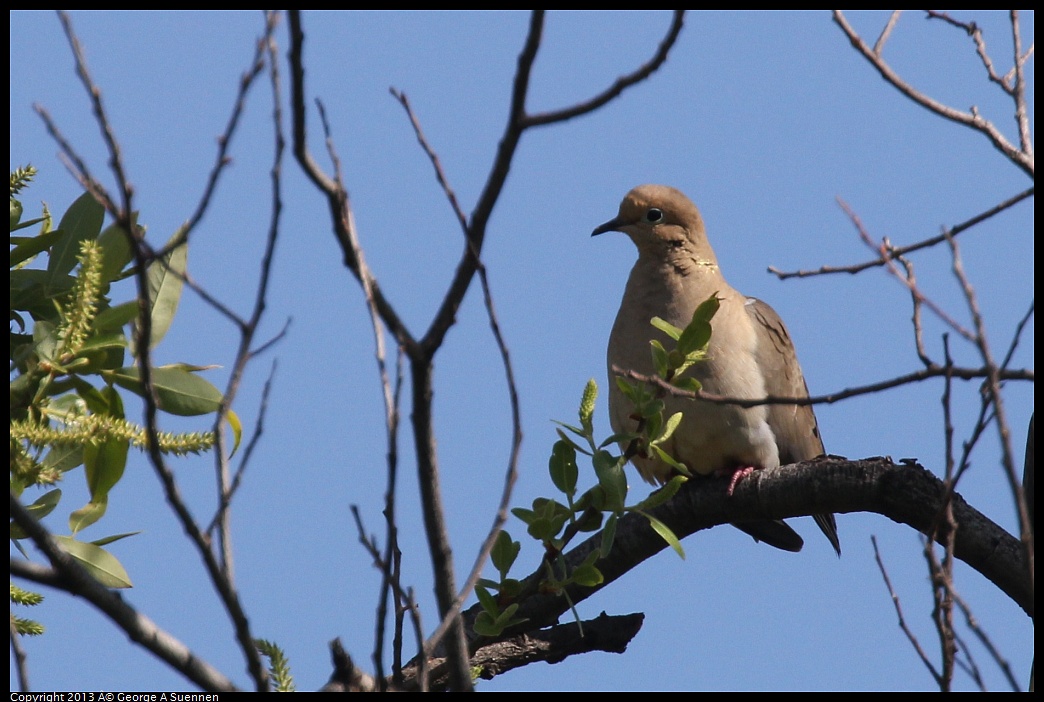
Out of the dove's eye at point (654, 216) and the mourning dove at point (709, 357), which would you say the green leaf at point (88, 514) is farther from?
the dove's eye at point (654, 216)

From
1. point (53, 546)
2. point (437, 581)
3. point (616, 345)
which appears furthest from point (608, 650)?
point (53, 546)

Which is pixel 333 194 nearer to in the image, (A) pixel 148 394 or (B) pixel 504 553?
(A) pixel 148 394

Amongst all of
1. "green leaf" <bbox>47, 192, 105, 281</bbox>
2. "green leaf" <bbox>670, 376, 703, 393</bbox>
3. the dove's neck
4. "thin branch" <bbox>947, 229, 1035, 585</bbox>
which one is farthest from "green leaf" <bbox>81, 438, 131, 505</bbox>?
the dove's neck

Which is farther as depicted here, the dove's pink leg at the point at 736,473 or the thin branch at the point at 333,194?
the dove's pink leg at the point at 736,473

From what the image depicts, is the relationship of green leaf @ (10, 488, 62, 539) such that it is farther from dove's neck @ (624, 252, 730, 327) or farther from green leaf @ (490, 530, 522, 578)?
dove's neck @ (624, 252, 730, 327)

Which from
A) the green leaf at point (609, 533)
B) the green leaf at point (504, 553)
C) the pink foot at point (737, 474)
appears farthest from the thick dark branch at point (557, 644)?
the green leaf at point (609, 533)

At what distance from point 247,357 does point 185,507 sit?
0.29m

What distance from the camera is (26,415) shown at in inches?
102

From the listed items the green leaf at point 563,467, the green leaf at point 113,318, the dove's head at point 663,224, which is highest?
the dove's head at point 663,224

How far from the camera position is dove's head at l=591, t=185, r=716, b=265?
17.4 feet

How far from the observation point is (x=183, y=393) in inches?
110

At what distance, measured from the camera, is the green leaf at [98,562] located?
2652 millimetres
